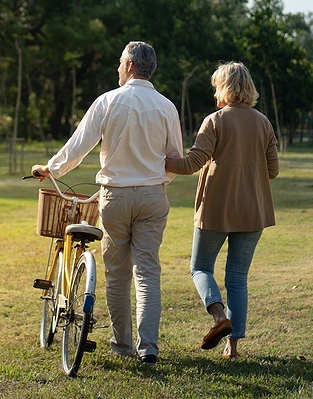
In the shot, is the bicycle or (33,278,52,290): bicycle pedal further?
(33,278,52,290): bicycle pedal

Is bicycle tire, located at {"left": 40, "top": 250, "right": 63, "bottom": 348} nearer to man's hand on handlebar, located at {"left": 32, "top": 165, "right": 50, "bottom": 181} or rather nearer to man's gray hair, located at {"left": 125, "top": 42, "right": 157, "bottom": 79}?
man's hand on handlebar, located at {"left": 32, "top": 165, "right": 50, "bottom": 181}

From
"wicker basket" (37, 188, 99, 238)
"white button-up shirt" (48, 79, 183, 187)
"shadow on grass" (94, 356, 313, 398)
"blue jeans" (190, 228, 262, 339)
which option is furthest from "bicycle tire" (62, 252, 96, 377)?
"blue jeans" (190, 228, 262, 339)

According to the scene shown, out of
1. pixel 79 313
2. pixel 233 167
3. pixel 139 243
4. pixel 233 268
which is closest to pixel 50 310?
pixel 79 313

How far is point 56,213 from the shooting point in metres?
5.45

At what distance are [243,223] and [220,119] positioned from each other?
0.61 metres

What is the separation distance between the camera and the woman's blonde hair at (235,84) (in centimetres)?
534

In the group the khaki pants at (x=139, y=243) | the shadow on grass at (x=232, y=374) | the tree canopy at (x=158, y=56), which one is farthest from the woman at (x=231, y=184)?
the tree canopy at (x=158, y=56)

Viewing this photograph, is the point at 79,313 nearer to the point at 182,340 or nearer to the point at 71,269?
the point at 71,269

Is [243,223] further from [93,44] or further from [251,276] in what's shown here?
[93,44]

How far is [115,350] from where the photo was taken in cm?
555

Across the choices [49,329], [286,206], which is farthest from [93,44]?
[49,329]

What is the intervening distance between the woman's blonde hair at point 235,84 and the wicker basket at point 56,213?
97 cm

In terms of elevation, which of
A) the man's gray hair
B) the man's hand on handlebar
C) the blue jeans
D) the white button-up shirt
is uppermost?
the man's gray hair

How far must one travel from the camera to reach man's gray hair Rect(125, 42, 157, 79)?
516 centimetres
